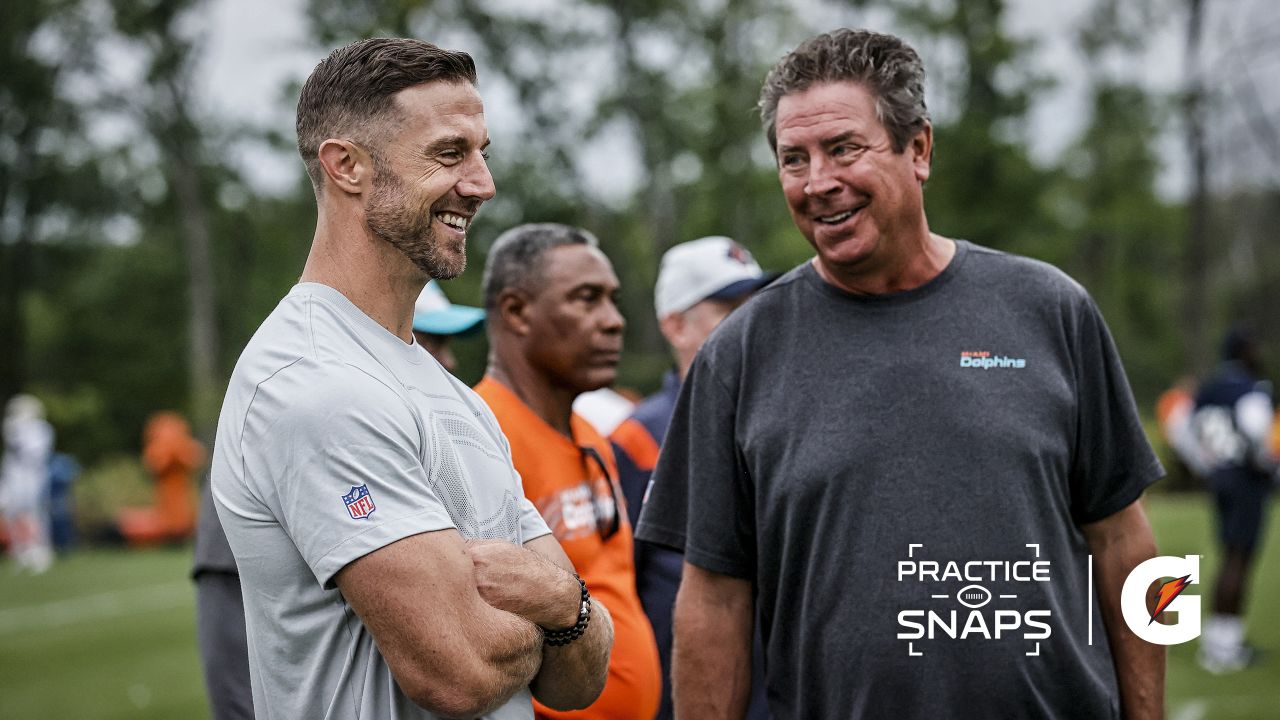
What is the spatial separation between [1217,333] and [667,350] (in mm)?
30140

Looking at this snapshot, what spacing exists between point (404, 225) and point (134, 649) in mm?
10961

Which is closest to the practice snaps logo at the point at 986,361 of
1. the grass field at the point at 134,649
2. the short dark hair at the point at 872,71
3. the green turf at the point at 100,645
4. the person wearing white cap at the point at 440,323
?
the short dark hair at the point at 872,71

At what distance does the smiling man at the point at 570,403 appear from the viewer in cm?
377

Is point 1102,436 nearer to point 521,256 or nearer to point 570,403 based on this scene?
point 570,403

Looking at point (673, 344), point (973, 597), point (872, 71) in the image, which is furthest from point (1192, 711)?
point (872, 71)

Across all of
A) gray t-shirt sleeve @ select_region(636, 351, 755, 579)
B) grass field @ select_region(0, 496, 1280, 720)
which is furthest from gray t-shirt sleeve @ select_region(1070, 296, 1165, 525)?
grass field @ select_region(0, 496, 1280, 720)

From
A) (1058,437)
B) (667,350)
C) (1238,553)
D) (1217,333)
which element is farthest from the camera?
(1217,333)

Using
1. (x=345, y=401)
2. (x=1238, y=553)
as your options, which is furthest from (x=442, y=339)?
(x=1238, y=553)

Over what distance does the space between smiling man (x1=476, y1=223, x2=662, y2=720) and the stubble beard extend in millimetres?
1423

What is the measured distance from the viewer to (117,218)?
43531mm

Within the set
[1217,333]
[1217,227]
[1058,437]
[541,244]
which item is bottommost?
[1217,333]

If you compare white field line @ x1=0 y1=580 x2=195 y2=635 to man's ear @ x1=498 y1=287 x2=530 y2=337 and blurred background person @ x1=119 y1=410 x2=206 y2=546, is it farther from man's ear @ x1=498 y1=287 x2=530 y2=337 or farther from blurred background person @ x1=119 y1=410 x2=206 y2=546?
man's ear @ x1=498 y1=287 x2=530 y2=337

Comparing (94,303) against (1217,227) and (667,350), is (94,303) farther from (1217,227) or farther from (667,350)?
(1217,227)

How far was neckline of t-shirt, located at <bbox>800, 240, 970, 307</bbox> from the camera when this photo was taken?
9.57 ft
